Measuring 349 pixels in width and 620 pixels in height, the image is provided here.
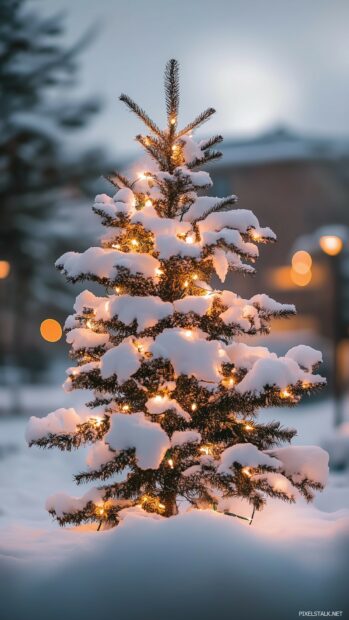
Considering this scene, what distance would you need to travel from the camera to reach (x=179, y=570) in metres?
3.81

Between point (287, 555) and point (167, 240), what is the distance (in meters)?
2.16

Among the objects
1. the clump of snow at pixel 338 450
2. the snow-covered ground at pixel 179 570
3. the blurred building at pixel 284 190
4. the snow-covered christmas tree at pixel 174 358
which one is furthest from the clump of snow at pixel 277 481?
the blurred building at pixel 284 190

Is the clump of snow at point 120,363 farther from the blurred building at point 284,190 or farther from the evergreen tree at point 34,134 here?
the blurred building at point 284,190

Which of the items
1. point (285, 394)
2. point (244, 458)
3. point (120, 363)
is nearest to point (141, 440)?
point (120, 363)

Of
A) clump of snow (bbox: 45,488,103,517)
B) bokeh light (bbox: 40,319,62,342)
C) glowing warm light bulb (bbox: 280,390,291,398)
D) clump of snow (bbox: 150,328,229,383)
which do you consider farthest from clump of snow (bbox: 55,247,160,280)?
bokeh light (bbox: 40,319,62,342)

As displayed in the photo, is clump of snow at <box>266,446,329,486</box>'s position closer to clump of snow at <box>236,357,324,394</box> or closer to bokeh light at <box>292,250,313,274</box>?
clump of snow at <box>236,357,324,394</box>

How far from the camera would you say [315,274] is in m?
29.5

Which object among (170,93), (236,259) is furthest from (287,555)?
(170,93)

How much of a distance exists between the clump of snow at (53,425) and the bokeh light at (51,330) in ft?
102

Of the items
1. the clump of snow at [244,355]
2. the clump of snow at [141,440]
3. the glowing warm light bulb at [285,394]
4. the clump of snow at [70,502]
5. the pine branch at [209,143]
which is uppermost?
the pine branch at [209,143]

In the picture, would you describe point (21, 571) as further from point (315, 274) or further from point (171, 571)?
point (315, 274)

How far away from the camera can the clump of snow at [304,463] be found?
4637 mm

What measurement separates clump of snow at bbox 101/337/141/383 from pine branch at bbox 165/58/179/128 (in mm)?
1792

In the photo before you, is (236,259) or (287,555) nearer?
(287,555)
